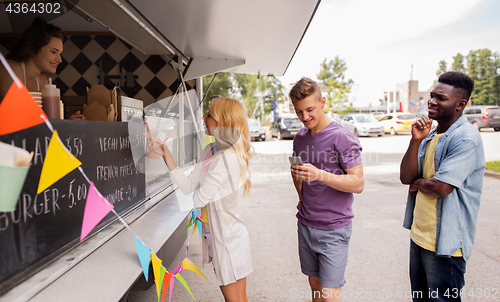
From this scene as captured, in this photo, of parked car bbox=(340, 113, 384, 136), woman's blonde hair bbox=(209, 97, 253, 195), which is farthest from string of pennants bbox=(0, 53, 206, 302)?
parked car bbox=(340, 113, 384, 136)

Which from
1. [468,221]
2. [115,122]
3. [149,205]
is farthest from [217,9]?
[468,221]

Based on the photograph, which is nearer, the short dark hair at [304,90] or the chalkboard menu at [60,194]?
the chalkboard menu at [60,194]

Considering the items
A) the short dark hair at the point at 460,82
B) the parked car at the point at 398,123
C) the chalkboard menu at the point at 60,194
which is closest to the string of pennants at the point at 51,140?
the chalkboard menu at the point at 60,194

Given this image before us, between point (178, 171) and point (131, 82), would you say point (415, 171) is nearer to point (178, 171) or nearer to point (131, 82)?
Answer: point (178, 171)

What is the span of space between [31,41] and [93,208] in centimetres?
143

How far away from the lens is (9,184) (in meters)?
1.16

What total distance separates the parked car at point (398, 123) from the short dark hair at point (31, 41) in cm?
2304

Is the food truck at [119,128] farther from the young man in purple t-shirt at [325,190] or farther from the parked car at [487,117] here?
the parked car at [487,117]

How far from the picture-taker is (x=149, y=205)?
3162 millimetres

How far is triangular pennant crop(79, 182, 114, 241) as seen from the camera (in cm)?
149

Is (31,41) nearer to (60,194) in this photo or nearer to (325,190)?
(60,194)

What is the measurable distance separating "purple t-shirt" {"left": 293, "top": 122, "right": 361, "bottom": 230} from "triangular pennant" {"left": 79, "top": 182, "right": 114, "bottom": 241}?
1.30 meters

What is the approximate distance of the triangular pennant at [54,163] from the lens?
1.24m

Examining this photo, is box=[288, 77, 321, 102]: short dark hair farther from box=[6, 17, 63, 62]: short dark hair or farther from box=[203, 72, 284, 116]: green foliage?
box=[203, 72, 284, 116]: green foliage
